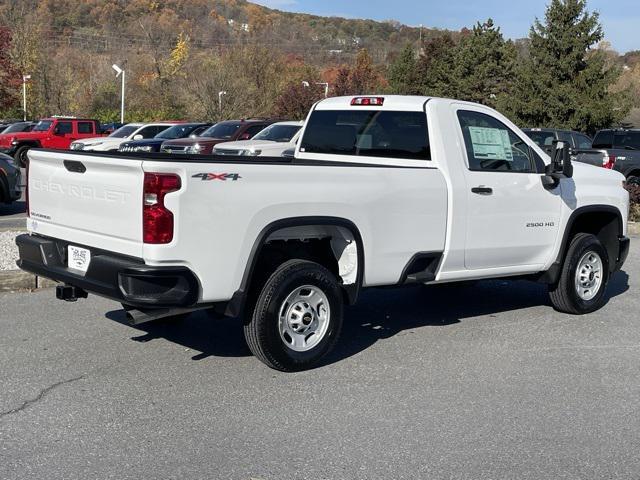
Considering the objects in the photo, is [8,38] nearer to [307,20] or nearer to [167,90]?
[167,90]

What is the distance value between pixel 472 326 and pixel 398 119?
2056 millimetres

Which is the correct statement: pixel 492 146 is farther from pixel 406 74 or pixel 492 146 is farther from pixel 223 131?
pixel 406 74

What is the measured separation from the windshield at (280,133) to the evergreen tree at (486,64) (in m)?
39.4

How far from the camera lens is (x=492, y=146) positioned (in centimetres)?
689

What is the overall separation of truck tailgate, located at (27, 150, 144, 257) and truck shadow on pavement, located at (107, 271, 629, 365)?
52.3 inches

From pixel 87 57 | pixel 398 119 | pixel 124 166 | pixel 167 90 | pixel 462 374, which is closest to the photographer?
pixel 124 166

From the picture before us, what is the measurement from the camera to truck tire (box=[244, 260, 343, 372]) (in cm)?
543

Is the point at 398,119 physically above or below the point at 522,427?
above

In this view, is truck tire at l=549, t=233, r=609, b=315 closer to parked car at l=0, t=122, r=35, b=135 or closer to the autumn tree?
parked car at l=0, t=122, r=35, b=135

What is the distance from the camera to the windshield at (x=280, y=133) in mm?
17719

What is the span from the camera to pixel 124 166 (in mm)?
4910

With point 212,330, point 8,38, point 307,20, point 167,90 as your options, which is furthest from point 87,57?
point 212,330

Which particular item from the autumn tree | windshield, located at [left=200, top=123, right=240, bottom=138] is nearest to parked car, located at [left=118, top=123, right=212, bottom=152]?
windshield, located at [left=200, top=123, right=240, bottom=138]

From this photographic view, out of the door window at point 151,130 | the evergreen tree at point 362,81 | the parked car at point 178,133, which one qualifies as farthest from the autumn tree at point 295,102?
the parked car at point 178,133
